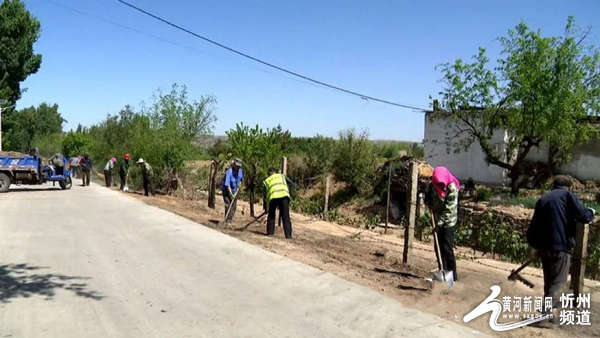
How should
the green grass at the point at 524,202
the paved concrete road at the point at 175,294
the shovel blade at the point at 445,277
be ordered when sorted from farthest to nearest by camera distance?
1. the green grass at the point at 524,202
2. the shovel blade at the point at 445,277
3. the paved concrete road at the point at 175,294

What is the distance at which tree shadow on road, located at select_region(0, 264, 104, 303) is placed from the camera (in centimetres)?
591

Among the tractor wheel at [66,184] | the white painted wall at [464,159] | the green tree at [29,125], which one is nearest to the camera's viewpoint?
the tractor wheel at [66,184]

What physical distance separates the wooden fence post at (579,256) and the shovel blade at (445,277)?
1.40 m

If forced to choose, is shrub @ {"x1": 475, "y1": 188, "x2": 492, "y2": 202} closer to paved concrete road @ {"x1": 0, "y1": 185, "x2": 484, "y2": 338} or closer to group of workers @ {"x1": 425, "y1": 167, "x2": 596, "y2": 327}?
paved concrete road @ {"x1": 0, "y1": 185, "x2": 484, "y2": 338}

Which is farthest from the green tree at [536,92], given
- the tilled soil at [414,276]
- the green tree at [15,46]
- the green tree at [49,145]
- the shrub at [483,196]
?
the green tree at [49,145]

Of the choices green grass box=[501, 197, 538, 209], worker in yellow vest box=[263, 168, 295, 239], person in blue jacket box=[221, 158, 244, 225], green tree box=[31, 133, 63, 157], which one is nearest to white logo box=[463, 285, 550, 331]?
worker in yellow vest box=[263, 168, 295, 239]

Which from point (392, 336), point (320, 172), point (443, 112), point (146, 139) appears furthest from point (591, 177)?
point (392, 336)

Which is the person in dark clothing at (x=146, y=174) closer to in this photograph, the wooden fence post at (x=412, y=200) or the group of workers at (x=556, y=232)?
the wooden fence post at (x=412, y=200)

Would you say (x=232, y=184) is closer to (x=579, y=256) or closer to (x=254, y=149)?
(x=254, y=149)

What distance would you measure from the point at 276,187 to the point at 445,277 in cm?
433

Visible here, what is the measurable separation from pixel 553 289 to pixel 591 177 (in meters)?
21.2

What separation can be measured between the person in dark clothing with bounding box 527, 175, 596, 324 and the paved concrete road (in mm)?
1268

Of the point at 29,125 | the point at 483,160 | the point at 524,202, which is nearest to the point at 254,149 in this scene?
the point at 524,202

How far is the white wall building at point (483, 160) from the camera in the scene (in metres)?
23.8
